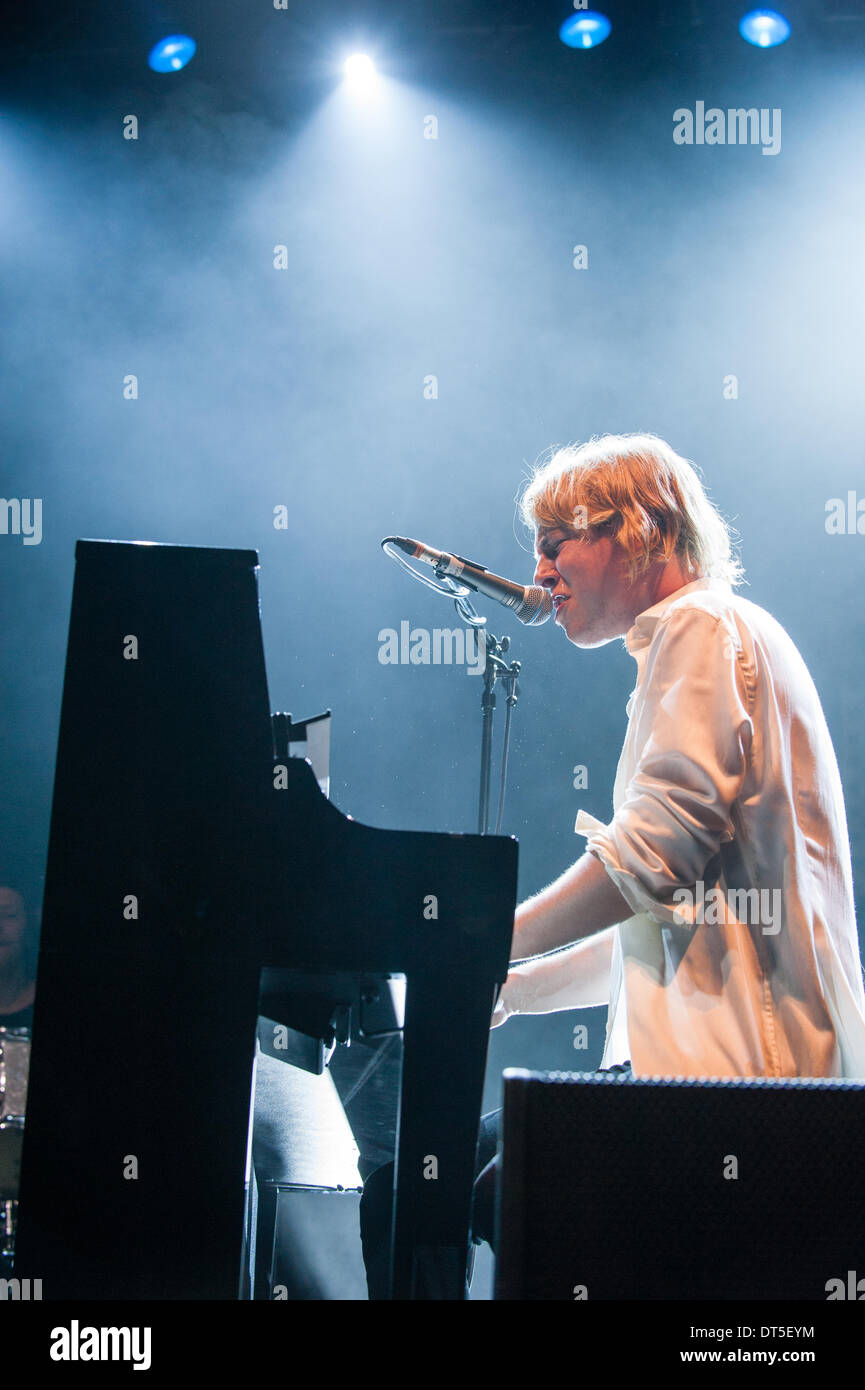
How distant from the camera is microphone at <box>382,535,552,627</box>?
2.42 metres

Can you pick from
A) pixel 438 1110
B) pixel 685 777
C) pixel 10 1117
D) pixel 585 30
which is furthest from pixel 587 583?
pixel 585 30

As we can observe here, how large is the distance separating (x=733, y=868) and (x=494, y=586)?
930 mm

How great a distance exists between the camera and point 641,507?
2199 mm

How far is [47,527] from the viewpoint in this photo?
15.1ft

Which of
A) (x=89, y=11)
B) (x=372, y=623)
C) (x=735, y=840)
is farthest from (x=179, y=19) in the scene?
(x=735, y=840)

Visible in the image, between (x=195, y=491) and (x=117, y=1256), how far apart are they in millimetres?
3420

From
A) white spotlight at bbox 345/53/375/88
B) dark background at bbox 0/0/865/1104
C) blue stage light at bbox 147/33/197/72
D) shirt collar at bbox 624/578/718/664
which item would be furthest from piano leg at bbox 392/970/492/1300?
blue stage light at bbox 147/33/197/72

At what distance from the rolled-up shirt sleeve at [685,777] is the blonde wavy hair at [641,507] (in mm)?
338

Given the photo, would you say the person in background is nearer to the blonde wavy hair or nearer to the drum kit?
the drum kit

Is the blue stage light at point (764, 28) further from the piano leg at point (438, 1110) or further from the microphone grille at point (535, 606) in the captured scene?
the piano leg at point (438, 1110)

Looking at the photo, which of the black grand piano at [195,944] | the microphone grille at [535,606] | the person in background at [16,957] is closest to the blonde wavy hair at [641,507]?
the microphone grille at [535,606]

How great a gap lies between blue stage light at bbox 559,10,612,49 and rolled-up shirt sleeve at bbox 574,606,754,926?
144 inches

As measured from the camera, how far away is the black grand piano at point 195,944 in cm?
161

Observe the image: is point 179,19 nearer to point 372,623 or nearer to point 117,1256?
point 372,623
